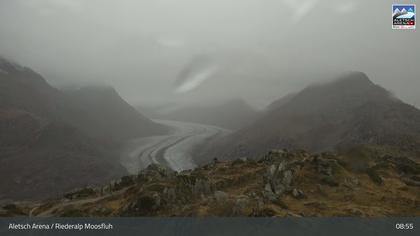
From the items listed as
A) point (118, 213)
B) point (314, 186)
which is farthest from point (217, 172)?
point (118, 213)

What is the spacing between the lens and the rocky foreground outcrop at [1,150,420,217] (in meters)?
51.6

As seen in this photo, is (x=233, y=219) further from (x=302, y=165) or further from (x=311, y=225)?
(x=302, y=165)

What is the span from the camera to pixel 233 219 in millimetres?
44500

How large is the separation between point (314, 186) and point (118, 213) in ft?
95.4

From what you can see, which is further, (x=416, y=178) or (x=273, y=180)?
(x=416, y=178)

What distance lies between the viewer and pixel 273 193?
190 feet

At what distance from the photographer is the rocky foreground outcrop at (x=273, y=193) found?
5159cm

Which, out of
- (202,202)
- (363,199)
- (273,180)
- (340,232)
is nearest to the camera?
(340,232)
